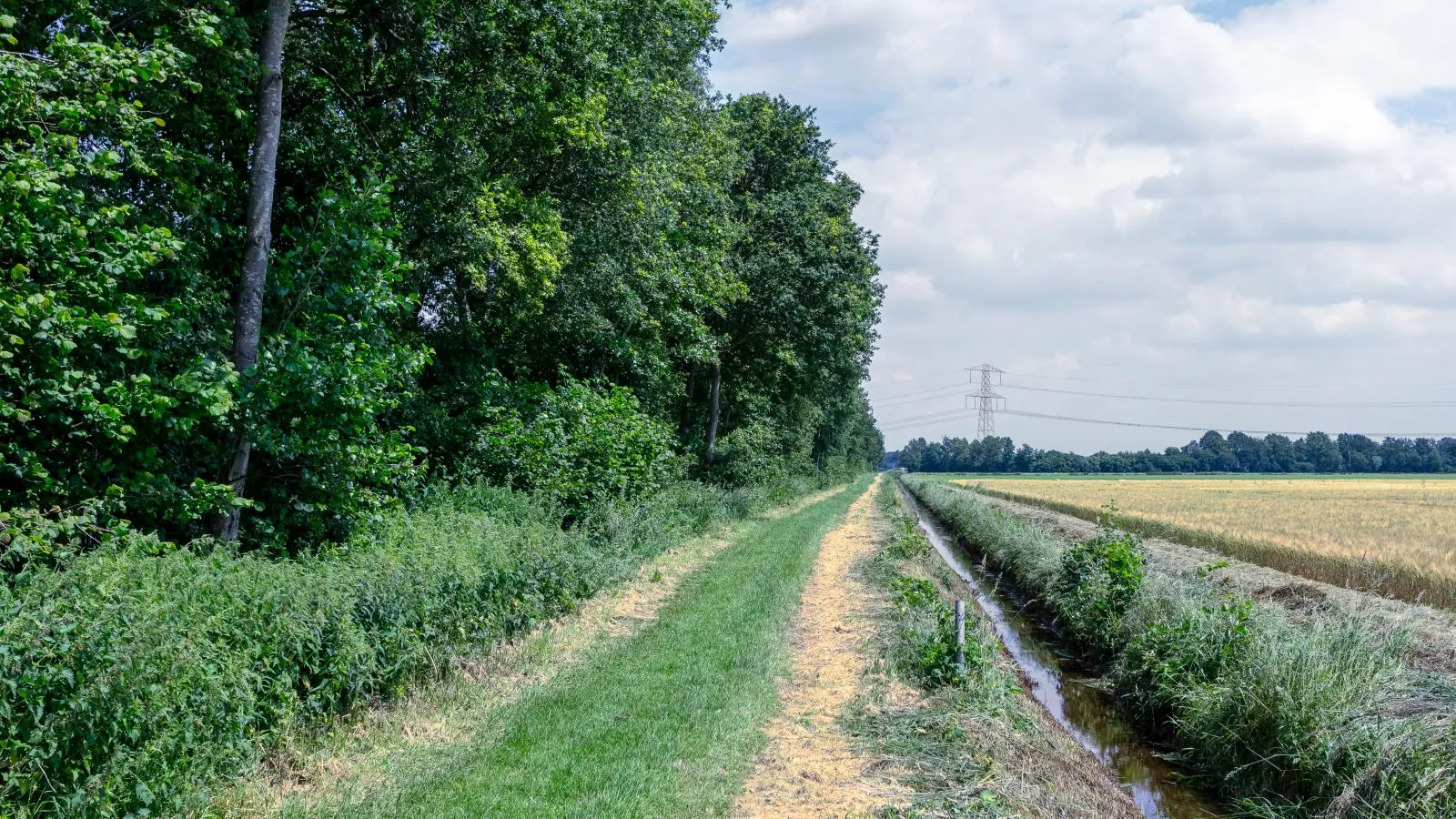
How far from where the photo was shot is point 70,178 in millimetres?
8375

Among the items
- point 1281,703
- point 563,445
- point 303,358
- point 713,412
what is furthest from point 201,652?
point 713,412

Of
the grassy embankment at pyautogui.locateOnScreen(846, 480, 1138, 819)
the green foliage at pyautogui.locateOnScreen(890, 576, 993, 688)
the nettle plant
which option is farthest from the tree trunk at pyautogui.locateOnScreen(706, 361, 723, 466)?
the grassy embankment at pyautogui.locateOnScreen(846, 480, 1138, 819)

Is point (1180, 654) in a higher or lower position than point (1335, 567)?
lower

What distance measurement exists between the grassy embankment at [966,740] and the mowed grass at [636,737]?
4.03ft

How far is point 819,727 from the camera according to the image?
26.4 feet

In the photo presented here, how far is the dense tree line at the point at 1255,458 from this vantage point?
129000 millimetres

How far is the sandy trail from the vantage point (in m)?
6.35

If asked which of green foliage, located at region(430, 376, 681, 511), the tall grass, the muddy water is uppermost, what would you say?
green foliage, located at region(430, 376, 681, 511)

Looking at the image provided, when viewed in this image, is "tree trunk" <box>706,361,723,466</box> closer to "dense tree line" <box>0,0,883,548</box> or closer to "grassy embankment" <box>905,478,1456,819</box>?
"dense tree line" <box>0,0,883,548</box>

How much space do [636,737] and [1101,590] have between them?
8667 millimetres

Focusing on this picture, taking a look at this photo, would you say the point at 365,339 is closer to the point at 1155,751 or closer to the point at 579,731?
the point at 579,731

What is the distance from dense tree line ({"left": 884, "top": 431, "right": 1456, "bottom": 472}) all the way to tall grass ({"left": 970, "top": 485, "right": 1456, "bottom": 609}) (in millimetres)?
136382

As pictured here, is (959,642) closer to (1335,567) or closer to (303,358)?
(303,358)

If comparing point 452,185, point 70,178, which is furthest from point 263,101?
point 452,185
